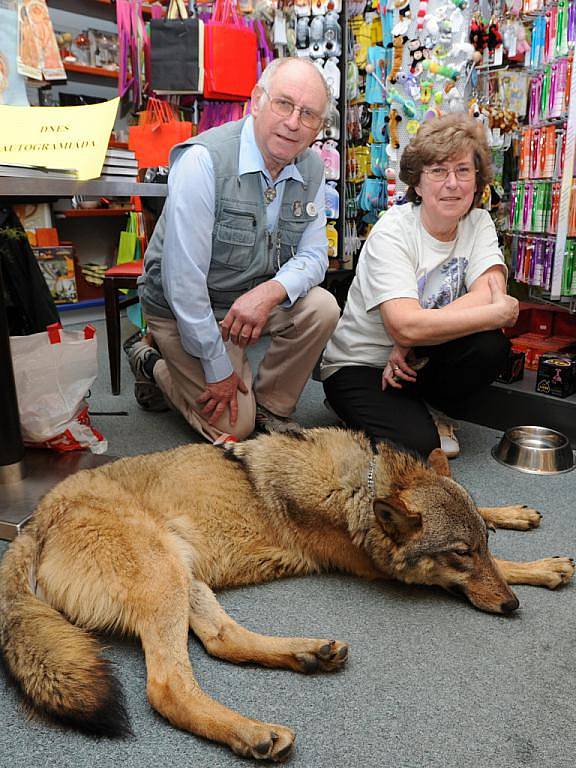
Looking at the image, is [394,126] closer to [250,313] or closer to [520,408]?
[520,408]

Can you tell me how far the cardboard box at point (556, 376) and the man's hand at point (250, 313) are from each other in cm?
139

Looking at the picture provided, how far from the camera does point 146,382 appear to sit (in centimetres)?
345

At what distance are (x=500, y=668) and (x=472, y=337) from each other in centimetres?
150

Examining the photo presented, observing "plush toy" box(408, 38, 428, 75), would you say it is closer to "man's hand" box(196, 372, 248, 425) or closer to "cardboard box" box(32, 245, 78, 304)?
"man's hand" box(196, 372, 248, 425)

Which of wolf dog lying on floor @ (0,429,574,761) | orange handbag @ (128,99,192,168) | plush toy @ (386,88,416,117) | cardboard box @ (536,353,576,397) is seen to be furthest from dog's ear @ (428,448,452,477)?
orange handbag @ (128,99,192,168)

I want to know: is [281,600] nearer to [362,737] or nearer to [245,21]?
[362,737]

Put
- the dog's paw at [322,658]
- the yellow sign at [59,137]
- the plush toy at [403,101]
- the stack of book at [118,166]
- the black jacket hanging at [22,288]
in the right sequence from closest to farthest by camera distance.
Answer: the dog's paw at [322,658], the yellow sign at [59,137], the stack of book at [118,166], the black jacket hanging at [22,288], the plush toy at [403,101]

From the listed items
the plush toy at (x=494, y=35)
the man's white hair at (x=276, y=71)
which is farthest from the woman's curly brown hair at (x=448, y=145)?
the plush toy at (x=494, y=35)

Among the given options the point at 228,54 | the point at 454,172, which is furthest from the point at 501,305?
the point at 228,54

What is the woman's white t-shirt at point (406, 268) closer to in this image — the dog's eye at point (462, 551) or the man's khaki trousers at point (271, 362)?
the man's khaki trousers at point (271, 362)

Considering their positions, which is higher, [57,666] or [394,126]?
[394,126]

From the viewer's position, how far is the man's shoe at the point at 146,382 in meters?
3.40

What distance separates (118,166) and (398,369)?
136 centimetres

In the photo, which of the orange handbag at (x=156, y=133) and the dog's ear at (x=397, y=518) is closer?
the dog's ear at (x=397, y=518)
